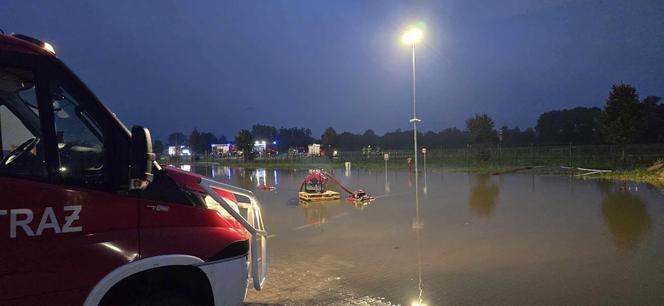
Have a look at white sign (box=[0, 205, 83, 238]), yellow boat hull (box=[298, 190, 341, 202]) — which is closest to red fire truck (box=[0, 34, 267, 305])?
white sign (box=[0, 205, 83, 238])

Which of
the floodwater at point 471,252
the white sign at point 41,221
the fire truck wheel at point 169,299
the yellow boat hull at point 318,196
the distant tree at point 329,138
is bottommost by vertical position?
the floodwater at point 471,252

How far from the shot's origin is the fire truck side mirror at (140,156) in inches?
121

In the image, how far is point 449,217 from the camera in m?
12.2

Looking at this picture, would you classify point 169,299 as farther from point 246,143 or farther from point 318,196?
point 246,143

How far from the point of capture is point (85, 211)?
3.01 metres

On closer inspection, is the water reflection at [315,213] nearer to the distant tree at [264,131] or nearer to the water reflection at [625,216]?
the water reflection at [625,216]

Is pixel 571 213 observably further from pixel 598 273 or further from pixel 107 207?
pixel 107 207

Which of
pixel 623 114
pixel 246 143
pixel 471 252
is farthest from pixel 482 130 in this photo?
pixel 471 252

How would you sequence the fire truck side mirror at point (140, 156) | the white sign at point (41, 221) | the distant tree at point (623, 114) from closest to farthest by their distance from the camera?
the white sign at point (41, 221) → the fire truck side mirror at point (140, 156) → the distant tree at point (623, 114)

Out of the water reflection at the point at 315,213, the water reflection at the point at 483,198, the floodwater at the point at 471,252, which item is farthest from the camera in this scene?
the water reflection at the point at 483,198

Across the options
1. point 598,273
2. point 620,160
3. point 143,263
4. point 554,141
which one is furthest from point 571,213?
point 554,141

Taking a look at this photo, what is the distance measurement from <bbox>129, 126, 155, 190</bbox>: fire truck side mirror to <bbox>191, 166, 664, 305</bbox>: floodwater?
3.22m

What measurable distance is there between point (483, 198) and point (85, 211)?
1476 cm

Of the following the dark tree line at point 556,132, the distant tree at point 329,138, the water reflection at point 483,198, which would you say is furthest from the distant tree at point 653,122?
the water reflection at point 483,198
